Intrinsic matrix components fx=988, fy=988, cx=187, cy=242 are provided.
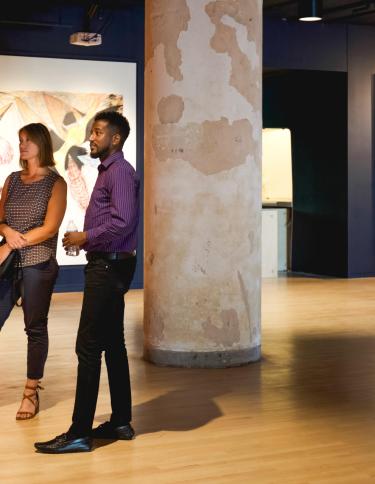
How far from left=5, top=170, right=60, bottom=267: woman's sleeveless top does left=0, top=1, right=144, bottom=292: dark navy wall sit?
659 cm

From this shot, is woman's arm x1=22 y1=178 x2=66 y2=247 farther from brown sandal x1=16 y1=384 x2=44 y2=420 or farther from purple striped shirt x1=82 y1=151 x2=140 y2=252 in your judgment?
brown sandal x1=16 y1=384 x2=44 y2=420

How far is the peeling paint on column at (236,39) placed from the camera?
693 centimetres

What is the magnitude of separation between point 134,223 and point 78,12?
7839mm

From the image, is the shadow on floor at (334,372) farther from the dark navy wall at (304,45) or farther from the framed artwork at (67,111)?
the dark navy wall at (304,45)

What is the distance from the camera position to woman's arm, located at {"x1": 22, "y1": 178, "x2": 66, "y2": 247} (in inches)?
209

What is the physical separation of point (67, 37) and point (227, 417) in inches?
296

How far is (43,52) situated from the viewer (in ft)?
38.7

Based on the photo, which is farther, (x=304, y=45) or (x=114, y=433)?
(x=304, y=45)

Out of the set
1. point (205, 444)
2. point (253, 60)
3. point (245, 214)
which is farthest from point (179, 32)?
point (205, 444)

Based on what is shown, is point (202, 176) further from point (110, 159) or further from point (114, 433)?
point (114, 433)

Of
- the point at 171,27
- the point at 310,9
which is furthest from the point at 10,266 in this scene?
the point at 310,9

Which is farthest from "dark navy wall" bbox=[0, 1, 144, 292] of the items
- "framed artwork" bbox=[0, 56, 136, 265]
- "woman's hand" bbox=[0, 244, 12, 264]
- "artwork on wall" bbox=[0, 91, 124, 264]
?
"woman's hand" bbox=[0, 244, 12, 264]

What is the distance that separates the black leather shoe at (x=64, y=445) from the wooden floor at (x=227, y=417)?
0.15 ft

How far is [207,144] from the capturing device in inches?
272
